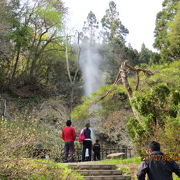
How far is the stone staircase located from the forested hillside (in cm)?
132

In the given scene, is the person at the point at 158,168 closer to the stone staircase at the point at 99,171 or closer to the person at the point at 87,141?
the stone staircase at the point at 99,171

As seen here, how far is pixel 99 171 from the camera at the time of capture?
934cm

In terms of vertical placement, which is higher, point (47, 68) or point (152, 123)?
point (47, 68)

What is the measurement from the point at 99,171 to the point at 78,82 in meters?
20.7

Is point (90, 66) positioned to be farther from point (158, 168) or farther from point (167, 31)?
point (158, 168)

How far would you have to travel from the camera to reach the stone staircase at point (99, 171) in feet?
29.5

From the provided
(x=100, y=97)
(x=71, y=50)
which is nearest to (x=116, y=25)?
(x=71, y=50)

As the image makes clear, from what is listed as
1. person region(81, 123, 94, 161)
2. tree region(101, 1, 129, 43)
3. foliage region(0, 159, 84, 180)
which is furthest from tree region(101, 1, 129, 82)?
foliage region(0, 159, 84, 180)

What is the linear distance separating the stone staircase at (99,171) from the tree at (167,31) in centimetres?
1918

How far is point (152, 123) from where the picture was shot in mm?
10125

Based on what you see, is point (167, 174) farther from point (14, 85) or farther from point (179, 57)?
point (179, 57)

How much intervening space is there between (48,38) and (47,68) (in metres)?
2.74

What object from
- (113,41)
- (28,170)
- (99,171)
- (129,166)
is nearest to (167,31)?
(113,41)

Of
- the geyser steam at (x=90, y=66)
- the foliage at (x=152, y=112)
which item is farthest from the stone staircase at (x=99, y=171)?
the geyser steam at (x=90, y=66)
